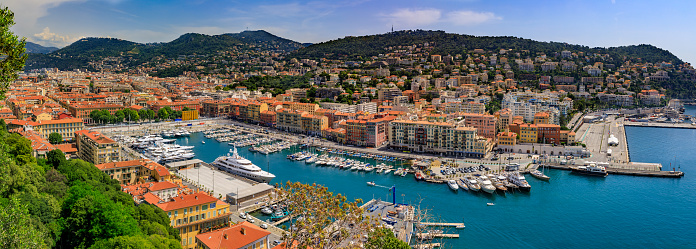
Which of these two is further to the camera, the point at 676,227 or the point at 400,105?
the point at 400,105

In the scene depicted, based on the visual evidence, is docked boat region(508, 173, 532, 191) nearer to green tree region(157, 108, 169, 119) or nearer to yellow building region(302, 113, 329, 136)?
yellow building region(302, 113, 329, 136)

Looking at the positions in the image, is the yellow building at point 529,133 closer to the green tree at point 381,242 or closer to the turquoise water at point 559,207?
the turquoise water at point 559,207

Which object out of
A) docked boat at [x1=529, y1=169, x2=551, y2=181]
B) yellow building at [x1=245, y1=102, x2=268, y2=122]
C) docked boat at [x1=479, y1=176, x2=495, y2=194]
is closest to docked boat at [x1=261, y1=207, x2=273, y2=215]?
docked boat at [x1=479, y1=176, x2=495, y2=194]

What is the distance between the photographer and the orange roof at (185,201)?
38.3ft

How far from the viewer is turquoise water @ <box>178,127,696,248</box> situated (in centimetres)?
1374

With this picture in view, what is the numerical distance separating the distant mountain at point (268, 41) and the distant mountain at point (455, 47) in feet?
136

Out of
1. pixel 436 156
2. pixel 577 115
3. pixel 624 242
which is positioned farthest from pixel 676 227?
pixel 577 115

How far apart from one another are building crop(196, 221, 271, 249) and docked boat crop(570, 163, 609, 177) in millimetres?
17873

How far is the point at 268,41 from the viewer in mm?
137500

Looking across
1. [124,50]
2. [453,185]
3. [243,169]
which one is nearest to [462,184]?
[453,185]

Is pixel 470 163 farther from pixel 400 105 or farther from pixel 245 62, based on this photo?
pixel 245 62

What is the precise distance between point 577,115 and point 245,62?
6250cm

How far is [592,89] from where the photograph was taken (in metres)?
56.1

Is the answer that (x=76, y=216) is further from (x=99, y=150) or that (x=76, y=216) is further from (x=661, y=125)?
(x=661, y=125)
